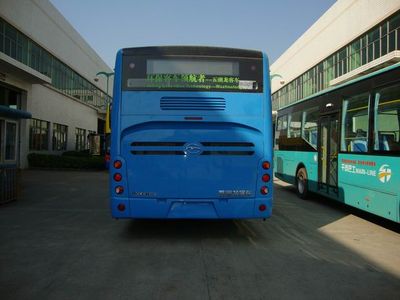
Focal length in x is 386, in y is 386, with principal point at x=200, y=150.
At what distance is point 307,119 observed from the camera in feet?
41.4

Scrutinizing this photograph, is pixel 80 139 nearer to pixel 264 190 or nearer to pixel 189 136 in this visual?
pixel 189 136

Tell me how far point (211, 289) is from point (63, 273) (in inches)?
78.1

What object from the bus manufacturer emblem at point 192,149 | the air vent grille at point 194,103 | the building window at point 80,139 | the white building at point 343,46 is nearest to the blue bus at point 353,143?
the air vent grille at point 194,103

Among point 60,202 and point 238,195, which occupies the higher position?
point 238,195

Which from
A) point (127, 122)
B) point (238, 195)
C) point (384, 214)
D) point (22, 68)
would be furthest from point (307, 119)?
point (22, 68)

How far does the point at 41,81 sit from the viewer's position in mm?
24203

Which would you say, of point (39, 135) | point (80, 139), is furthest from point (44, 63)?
point (80, 139)

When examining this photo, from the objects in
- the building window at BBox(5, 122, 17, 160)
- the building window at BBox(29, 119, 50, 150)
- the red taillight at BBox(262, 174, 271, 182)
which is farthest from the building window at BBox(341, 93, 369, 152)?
the building window at BBox(29, 119, 50, 150)

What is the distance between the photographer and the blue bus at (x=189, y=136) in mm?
6520

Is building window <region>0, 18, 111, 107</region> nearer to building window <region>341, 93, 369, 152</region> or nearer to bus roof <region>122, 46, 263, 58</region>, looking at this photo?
bus roof <region>122, 46, 263, 58</region>

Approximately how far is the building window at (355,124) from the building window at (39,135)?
2126 centimetres

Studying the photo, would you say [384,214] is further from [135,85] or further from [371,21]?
[371,21]

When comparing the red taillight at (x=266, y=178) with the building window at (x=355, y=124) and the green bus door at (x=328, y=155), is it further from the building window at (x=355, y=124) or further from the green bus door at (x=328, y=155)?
the green bus door at (x=328, y=155)

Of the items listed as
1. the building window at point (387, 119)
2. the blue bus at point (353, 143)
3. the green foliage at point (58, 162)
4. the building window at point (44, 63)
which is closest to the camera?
the building window at point (387, 119)
